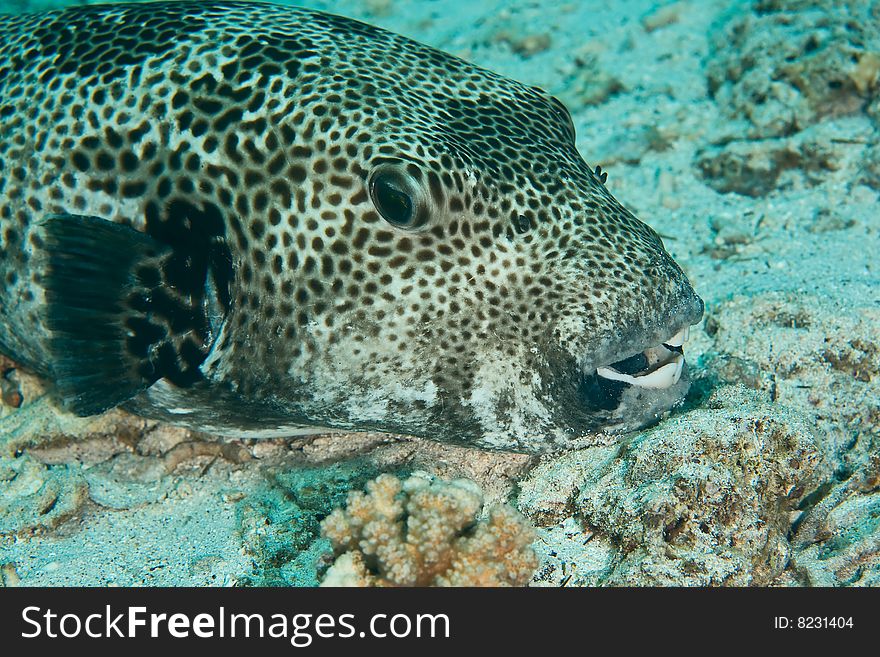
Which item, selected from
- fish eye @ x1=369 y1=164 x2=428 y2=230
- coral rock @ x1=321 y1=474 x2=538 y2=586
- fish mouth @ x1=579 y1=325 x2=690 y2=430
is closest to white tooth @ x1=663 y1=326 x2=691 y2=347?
fish mouth @ x1=579 y1=325 x2=690 y2=430

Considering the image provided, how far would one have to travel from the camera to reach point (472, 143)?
10.4 ft

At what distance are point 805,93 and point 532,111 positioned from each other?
12.9ft

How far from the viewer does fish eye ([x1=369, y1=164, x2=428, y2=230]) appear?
2902 mm

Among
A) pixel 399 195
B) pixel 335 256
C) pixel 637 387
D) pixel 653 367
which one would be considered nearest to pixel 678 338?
pixel 653 367

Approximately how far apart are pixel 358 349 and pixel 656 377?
4.41 feet

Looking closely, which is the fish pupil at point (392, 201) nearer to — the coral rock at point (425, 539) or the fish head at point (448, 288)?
the fish head at point (448, 288)

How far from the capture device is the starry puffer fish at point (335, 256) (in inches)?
118

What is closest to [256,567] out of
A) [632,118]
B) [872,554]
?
[872,554]

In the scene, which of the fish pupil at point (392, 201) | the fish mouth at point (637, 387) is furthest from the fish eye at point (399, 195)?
the fish mouth at point (637, 387)

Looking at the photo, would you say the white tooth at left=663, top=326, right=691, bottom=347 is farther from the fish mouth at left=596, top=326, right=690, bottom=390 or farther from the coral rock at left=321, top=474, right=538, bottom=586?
the coral rock at left=321, top=474, right=538, bottom=586

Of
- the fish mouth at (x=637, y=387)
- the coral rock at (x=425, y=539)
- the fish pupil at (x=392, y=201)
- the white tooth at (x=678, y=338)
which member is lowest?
the coral rock at (x=425, y=539)

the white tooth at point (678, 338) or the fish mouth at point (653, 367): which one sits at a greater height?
the white tooth at point (678, 338)

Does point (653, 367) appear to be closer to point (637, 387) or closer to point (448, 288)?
point (637, 387)
